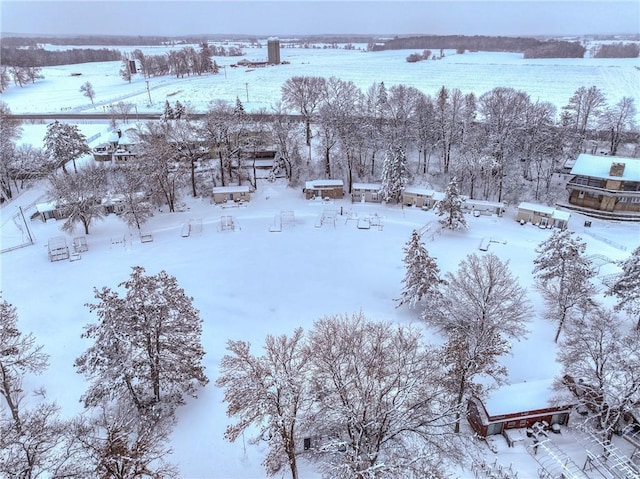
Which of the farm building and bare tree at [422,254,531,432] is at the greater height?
bare tree at [422,254,531,432]

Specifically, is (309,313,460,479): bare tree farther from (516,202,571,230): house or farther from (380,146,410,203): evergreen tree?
(516,202,571,230): house

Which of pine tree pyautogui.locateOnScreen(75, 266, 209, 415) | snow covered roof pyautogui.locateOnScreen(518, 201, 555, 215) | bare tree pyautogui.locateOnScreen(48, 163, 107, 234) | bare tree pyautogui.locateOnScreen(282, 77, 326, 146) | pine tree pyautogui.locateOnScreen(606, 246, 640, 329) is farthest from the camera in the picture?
bare tree pyautogui.locateOnScreen(282, 77, 326, 146)

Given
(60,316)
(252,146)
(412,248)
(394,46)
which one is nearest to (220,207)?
(252,146)

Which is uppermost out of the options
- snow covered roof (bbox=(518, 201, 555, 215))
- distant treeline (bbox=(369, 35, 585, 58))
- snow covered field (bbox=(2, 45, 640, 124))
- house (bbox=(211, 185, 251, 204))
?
distant treeline (bbox=(369, 35, 585, 58))

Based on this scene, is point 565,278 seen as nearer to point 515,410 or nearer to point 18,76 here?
point 515,410

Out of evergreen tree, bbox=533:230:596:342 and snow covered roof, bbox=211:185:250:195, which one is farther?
snow covered roof, bbox=211:185:250:195

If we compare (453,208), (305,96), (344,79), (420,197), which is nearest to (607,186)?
(453,208)

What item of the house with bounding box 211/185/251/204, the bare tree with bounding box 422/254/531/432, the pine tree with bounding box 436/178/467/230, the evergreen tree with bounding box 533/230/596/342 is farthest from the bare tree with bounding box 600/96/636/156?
the house with bounding box 211/185/251/204
